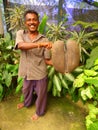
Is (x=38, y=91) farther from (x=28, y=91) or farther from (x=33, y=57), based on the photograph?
(x=33, y=57)

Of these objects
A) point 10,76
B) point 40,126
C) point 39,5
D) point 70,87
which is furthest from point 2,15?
point 40,126

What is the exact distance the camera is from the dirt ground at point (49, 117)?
2.49 meters

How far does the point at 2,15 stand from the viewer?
3652 mm

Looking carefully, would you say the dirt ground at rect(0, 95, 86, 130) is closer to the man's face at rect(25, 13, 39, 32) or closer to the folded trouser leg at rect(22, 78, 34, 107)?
the folded trouser leg at rect(22, 78, 34, 107)

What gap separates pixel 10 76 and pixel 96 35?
1.64 meters

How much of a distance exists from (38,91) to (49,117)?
0.45 meters

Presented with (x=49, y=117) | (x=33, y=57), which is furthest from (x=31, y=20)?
(x=49, y=117)

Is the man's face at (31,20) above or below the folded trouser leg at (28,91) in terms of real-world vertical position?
above

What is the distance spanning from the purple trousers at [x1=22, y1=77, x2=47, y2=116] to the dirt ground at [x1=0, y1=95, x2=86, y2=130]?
0.14 m

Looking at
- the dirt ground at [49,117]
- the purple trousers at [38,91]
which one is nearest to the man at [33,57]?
the purple trousers at [38,91]

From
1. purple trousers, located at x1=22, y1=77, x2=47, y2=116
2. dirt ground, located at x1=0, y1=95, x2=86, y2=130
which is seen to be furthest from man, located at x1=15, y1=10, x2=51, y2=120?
dirt ground, located at x1=0, y1=95, x2=86, y2=130

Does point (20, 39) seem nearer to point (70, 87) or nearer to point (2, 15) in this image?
point (70, 87)

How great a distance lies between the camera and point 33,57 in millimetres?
2244

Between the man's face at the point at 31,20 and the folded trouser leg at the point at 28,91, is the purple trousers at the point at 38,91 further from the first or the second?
the man's face at the point at 31,20
